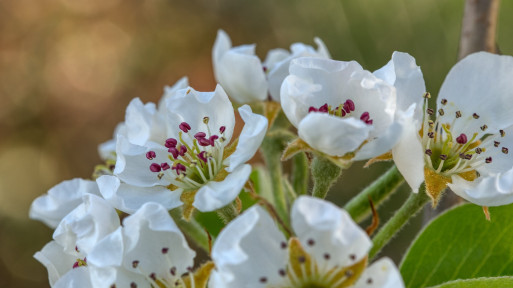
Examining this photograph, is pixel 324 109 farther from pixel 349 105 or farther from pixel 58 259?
pixel 58 259

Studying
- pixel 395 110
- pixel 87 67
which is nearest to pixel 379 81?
pixel 395 110

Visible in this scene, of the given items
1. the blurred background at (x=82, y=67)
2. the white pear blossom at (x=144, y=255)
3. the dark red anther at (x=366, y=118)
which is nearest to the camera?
the white pear blossom at (x=144, y=255)

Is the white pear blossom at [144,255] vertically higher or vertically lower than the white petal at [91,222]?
lower

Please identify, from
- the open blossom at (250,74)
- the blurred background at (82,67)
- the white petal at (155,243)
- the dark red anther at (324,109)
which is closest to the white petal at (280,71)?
the open blossom at (250,74)

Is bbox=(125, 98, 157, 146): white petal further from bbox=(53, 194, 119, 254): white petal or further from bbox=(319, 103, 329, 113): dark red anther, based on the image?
bbox=(319, 103, 329, 113): dark red anther

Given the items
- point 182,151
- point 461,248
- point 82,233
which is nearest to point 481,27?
point 461,248

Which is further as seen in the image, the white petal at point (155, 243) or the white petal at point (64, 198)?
the white petal at point (64, 198)

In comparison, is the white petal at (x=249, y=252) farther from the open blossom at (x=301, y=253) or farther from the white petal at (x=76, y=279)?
the white petal at (x=76, y=279)
